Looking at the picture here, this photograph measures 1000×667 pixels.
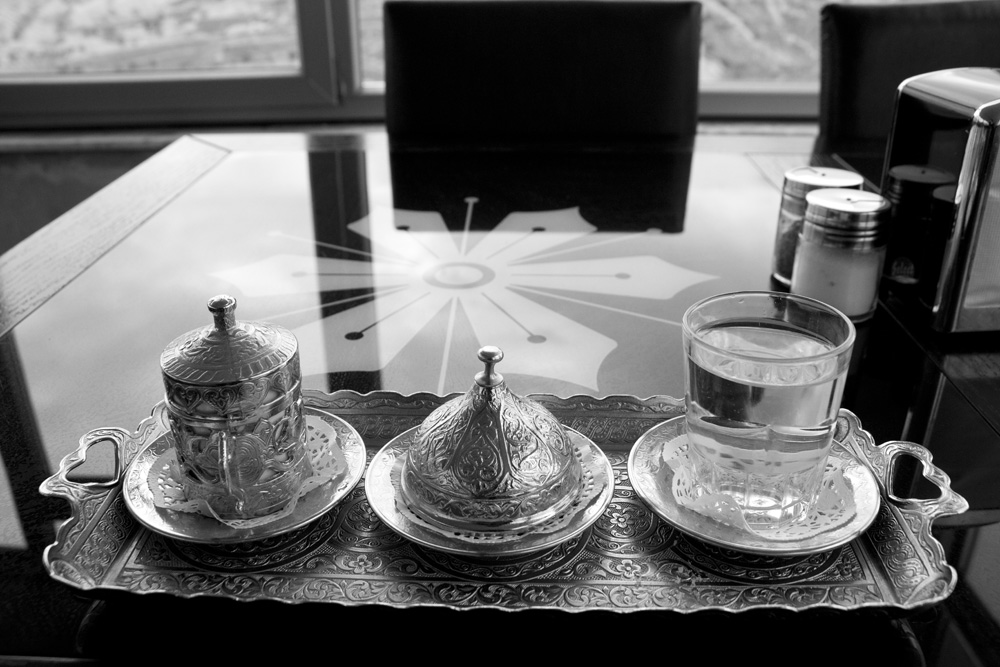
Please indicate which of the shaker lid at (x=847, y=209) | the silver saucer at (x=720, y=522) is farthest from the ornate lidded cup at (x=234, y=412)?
the shaker lid at (x=847, y=209)

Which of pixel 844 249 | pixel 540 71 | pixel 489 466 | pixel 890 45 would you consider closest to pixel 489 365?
pixel 489 466

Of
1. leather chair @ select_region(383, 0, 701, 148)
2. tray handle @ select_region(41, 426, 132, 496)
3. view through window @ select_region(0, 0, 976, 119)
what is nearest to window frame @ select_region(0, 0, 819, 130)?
view through window @ select_region(0, 0, 976, 119)

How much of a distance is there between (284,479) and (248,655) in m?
0.09

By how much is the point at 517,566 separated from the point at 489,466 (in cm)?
4

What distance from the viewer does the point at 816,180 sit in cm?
69

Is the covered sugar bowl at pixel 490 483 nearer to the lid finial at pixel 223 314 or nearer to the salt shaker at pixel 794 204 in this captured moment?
the lid finial at pixel 223 314

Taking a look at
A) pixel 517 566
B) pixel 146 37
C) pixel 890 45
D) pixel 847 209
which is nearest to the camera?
pixel 517 566

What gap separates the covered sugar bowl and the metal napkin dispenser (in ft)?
1.10

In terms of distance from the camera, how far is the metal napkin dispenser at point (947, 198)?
0.58 metres

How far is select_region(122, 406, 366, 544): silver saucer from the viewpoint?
38 centimetres

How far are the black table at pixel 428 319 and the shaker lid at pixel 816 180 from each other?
8cm

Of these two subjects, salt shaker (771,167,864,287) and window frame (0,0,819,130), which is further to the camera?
window frame (0,0,819,130)

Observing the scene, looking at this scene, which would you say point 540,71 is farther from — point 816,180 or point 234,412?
point 234,412

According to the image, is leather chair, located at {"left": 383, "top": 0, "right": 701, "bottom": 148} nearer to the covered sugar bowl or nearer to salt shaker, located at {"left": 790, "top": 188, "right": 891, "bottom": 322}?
salt shaker, located at {"left": 790, "top": 188, "right": 891, "bottom": 322}
